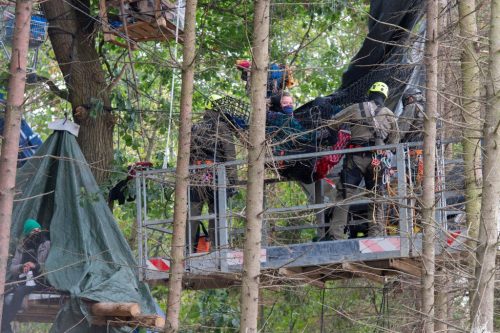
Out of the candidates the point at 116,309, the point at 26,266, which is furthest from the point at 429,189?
the point at 26,266

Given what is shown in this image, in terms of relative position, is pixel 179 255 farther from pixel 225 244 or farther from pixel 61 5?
pixel 61 5

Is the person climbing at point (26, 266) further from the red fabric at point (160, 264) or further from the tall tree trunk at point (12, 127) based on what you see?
the tall tree trunk at point (12, 127)

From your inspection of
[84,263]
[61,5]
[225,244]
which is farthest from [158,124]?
[225,244]

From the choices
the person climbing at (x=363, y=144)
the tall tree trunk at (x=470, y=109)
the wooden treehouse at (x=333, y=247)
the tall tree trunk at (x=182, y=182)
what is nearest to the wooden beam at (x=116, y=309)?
the wooden treehouse at (x=333, y=247)

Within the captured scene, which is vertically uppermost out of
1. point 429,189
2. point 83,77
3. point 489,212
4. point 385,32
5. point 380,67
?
point 385,32

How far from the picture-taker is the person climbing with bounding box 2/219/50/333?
494 inches

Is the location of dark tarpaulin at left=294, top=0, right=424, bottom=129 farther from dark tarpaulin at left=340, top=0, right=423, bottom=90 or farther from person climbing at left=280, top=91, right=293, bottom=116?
person climbing at left=280, top=91, right=293, bottom=116

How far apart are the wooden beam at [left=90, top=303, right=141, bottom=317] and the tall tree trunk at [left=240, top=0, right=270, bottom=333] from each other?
10.4 ft

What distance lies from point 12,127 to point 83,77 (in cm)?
495

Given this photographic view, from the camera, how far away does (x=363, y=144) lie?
11430mm

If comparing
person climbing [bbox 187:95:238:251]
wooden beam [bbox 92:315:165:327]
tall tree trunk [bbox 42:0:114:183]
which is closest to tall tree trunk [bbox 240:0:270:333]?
person climbing [bbox 187:95:238:251]

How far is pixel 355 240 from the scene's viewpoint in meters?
11.1

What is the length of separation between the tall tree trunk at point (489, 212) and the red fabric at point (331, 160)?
2708 millimetres

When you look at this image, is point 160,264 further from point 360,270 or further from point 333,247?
point 360,270
